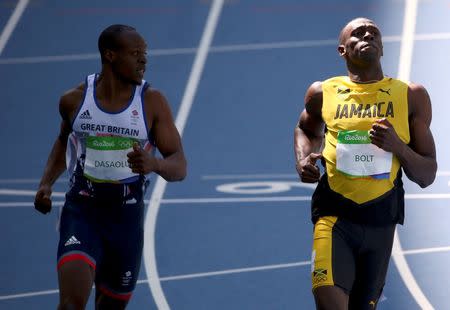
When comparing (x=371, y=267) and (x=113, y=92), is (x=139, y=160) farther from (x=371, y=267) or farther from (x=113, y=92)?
(x=371, y=267)

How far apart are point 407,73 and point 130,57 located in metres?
6.36

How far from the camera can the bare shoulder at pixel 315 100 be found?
7177mm

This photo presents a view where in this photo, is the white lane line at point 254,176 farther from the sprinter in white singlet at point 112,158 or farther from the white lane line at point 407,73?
the sprinter in white singlet at point 112,158

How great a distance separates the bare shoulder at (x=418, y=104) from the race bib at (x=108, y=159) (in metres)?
1.39

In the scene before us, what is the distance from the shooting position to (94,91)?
716 centimetres

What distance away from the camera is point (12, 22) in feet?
49.1

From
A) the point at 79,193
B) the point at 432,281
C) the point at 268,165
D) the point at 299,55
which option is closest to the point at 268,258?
the point at 432,281

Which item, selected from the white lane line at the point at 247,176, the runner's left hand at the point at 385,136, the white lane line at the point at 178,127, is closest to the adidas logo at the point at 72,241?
the runner's left hand at the point at 385,136

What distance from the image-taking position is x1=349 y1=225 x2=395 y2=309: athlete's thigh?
6.92 m

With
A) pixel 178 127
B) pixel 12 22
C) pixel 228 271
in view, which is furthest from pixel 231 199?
pixel 12 22

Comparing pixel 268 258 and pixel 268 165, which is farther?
pixel 268 165

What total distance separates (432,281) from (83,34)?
638cm

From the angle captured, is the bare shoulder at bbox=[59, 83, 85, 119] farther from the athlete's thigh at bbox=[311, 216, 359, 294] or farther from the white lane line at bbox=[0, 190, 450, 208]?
the white lane line at bbox=[0, 190, 450, 208]

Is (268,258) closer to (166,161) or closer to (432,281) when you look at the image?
(432,281)
